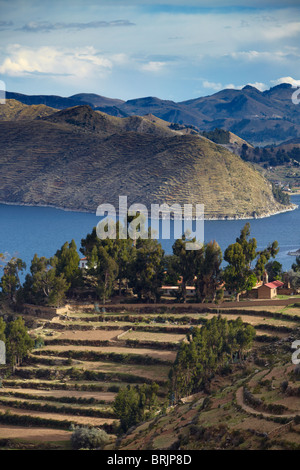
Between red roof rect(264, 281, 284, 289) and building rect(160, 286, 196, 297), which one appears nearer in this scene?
red roof rect(264, 281, 284, 289)

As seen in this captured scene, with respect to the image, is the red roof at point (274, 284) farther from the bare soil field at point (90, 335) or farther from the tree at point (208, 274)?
the bare soil field at point (90, 335)

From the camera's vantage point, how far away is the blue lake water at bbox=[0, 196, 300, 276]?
325 feet

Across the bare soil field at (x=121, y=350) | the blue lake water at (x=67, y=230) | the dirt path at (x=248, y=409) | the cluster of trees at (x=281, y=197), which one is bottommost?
the dirt path at (x=248, y=409)

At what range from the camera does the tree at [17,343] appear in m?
44.4

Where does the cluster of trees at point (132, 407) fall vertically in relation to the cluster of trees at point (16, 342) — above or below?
below

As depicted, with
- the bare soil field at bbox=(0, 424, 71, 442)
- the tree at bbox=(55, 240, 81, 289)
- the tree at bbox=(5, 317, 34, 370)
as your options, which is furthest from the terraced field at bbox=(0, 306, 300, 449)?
the tree at bbox=(55, 240, 81, 289)

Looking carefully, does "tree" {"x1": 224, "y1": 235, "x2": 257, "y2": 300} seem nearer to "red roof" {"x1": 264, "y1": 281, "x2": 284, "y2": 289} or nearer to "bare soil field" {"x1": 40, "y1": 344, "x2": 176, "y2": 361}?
"red roof" {"x1": 264, "y1": 281, "x2": 284, "y2": 289}

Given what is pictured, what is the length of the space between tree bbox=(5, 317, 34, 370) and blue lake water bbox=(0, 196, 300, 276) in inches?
Result: 1488

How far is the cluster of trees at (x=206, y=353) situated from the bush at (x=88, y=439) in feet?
17.4

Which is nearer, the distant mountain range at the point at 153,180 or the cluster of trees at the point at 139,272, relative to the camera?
the cluster of trees at the point at 139,272

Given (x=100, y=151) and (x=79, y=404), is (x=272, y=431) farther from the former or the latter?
(x=100, y=151)

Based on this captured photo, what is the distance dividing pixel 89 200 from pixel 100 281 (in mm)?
119341

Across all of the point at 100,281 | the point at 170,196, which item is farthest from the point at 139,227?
the point at 170,196

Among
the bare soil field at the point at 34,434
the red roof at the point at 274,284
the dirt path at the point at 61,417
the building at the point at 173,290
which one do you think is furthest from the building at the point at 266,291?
the bare soil field at the point at 34,434
